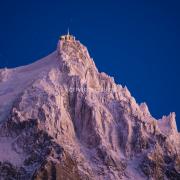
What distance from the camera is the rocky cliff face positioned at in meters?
164

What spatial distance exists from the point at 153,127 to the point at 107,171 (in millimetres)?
17307

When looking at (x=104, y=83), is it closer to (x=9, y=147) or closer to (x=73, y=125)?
(x=73, y=125)

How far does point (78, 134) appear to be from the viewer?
177 m

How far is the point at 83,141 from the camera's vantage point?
6880 inches

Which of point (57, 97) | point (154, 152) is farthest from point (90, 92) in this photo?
point (154, 152)

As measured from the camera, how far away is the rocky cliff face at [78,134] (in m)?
164

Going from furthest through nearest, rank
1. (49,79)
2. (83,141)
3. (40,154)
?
(49,79) < (83,141) < (40,154)

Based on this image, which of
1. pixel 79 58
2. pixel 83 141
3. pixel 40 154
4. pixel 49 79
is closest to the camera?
pixel 40 154

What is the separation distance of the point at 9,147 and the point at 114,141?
2158 cm

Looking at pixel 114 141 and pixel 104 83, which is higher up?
pixel 104 83

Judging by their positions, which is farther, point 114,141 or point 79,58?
point 79,58

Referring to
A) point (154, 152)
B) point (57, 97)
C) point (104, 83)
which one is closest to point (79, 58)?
point (104, 83)

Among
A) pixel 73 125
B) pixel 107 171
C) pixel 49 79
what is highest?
pixel 49 79

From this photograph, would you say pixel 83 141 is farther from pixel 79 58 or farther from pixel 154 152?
pixel 79 58
